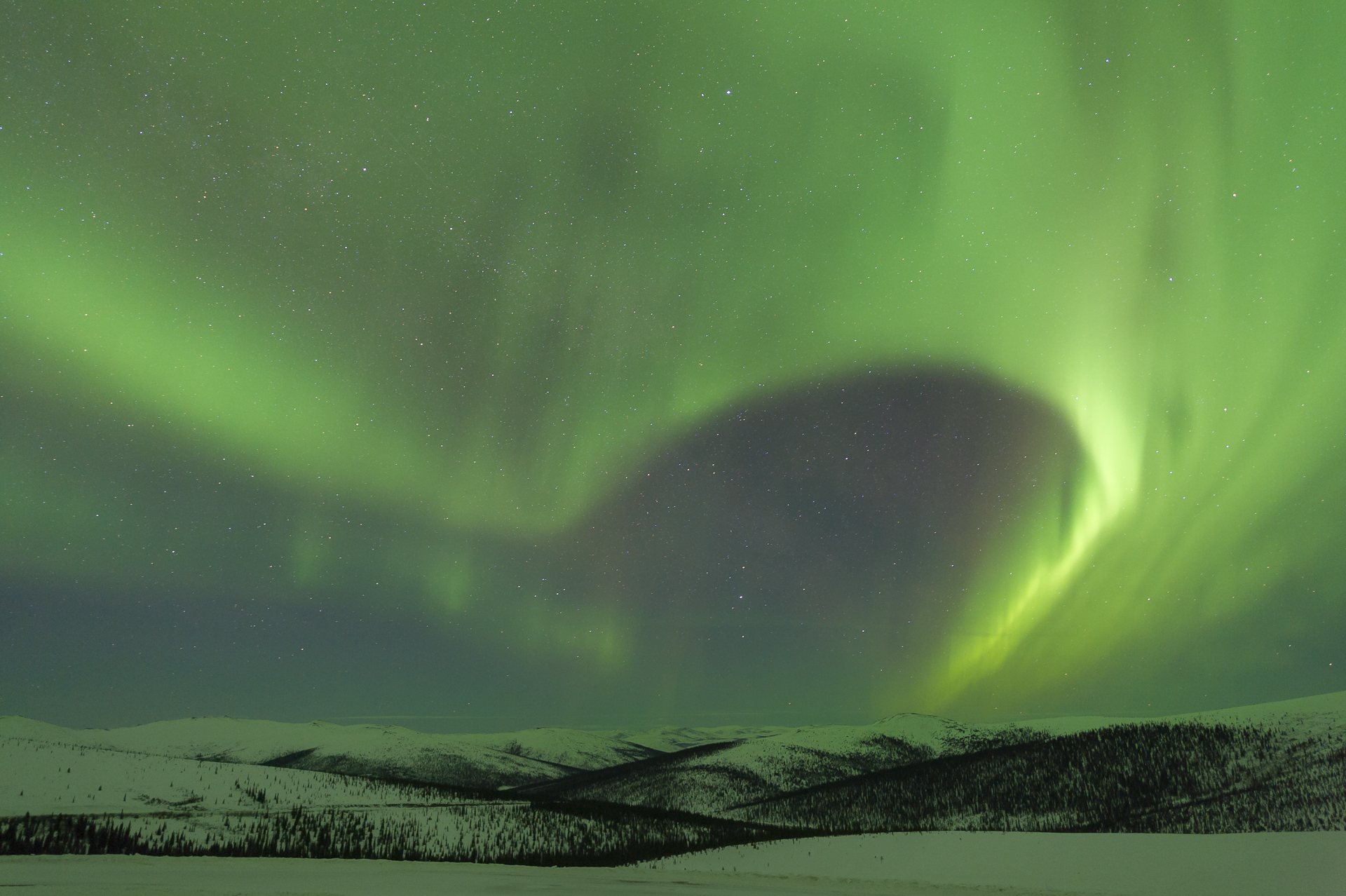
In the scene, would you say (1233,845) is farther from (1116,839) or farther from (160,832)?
(160,832)

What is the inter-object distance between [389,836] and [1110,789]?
71428mm

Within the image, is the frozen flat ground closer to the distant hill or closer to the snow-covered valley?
the snow-covered valley

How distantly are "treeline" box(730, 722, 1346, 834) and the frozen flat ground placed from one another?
72.0 feet

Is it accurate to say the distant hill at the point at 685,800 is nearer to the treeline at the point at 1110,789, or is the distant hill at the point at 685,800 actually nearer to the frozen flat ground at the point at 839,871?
the treeline at the point at 1110,789

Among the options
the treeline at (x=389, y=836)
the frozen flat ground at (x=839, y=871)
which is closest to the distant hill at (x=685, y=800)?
the treeline at (x=389, y=836)

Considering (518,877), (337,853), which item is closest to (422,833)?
(337,853)

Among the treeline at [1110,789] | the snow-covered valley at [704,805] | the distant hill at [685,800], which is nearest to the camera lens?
the snow-covered valley at [704,805]

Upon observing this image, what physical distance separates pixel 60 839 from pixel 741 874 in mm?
23983

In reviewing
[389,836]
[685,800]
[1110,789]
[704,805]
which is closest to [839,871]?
[389,836]

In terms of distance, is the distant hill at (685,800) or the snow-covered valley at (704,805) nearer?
the snow-covered valley at (704,805)

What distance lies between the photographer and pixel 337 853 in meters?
32.9

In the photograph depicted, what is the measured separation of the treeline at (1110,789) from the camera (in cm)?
6059

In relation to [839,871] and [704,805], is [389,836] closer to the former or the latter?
[839,871]

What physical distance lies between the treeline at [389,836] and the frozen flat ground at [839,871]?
4.38 meters
